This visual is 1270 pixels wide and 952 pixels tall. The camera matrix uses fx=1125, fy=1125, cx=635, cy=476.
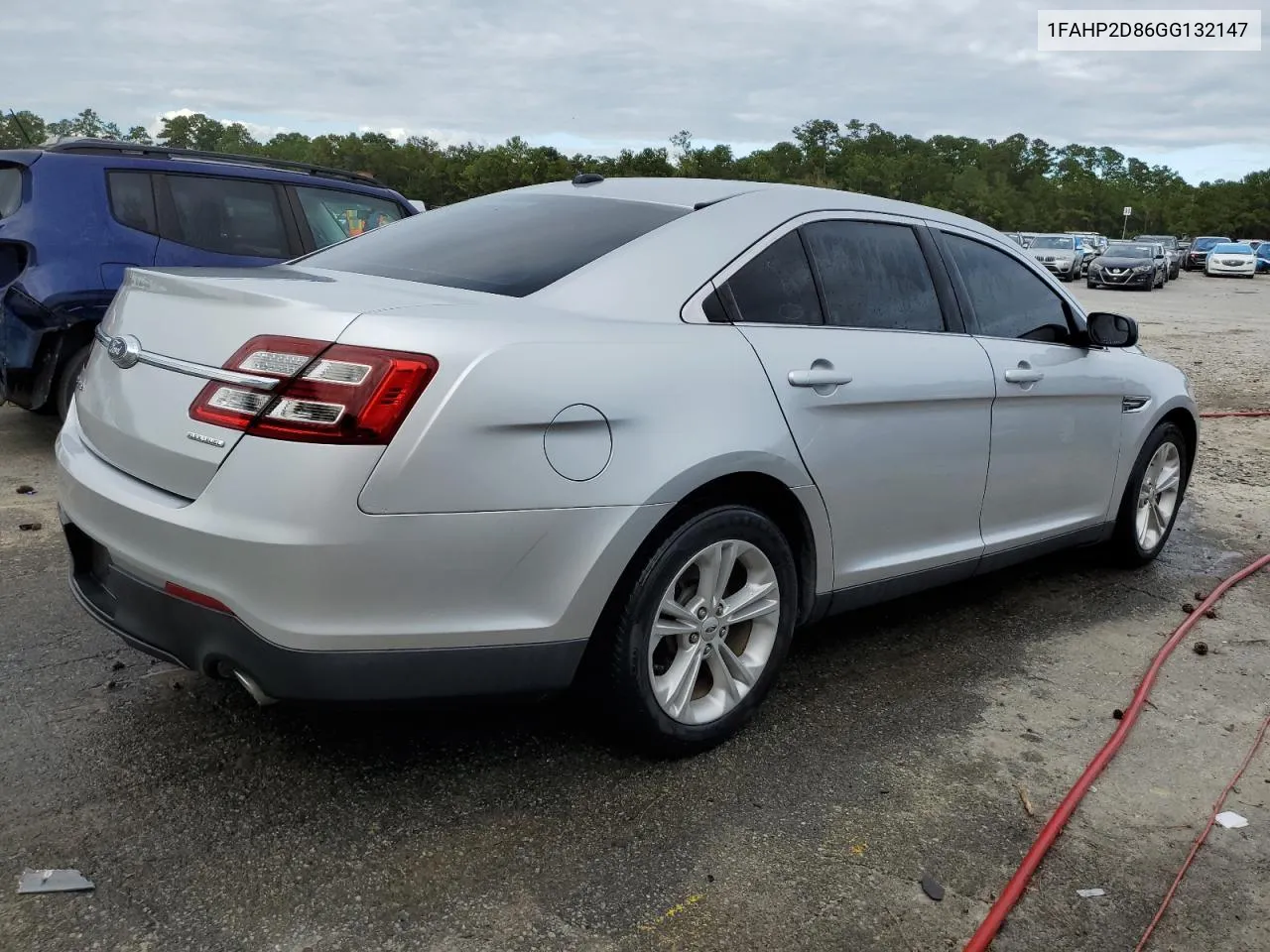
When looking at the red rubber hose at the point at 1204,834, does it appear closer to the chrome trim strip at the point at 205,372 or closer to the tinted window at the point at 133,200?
the chrome trim strip at the point at 205,372

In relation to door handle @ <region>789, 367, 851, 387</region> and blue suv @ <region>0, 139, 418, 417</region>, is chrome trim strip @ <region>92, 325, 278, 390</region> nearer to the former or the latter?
door handle @ <region>789, 367, 851, 387</region>

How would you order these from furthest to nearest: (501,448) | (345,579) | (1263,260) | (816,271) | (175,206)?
1. (1263,260)
2. (175,206)
3. (816,271)
4. (501,448)
5. (345,579)

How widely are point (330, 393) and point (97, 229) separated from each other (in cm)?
464

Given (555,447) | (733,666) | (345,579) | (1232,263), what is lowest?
(733,666)

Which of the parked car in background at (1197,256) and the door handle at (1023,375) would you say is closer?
the door handle at (1023,375)

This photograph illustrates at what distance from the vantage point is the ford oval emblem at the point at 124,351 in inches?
109

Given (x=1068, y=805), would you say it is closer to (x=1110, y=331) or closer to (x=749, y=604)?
(x=749, y=604)

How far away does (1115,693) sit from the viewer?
3775mm

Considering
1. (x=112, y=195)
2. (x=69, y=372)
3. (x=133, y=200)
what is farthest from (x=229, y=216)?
(x=69, y=372)

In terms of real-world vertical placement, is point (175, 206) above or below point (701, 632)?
above

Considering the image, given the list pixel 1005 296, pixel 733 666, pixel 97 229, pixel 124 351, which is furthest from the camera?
pixel 97 229

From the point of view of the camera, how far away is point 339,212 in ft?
24.8

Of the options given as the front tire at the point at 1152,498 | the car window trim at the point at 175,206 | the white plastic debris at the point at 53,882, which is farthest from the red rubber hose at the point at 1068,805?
the car window trim at the point at 175,206

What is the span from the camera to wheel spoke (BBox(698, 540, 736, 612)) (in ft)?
9.82
